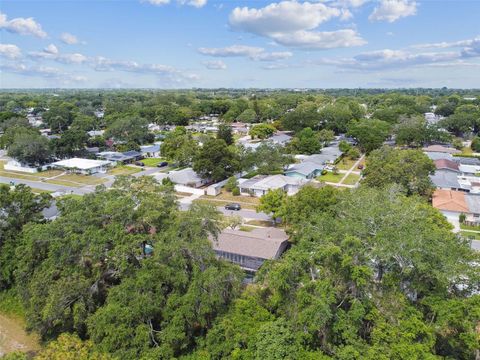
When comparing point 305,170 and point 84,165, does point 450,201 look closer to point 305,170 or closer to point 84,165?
point 305,170

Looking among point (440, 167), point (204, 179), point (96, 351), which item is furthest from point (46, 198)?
point (440, 167)

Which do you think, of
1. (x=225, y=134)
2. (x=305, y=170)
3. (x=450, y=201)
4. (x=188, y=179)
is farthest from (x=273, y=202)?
(x=225, y=134)

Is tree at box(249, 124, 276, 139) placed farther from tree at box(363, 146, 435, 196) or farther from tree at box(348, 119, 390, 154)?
tree at box(363, 146, 435, 196)

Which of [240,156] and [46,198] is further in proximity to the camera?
[240,156]

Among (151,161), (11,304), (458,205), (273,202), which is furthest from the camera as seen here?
(151,161)

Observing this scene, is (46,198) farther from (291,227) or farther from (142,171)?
(142,171)

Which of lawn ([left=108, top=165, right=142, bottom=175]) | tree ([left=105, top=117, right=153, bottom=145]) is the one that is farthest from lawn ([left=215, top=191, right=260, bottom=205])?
tree ([left=105, top=117, right=153, bottom=145])
